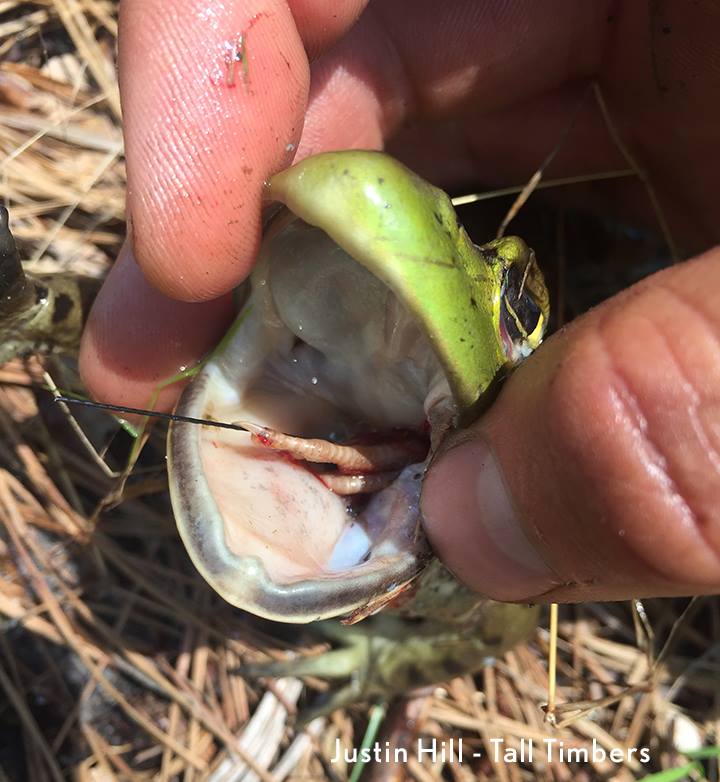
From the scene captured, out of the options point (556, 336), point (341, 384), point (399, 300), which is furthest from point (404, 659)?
point (399, 300)

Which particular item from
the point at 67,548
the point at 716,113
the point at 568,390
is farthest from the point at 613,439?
the point at 67,548

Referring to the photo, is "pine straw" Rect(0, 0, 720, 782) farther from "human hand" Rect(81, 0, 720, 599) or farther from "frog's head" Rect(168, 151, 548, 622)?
"frog's head" Rect(168, 151, 548, 622)

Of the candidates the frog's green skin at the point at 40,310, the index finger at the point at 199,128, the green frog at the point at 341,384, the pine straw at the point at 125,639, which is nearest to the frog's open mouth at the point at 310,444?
the green frog at the point at 341,384

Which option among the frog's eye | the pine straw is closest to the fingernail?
the frog's eye

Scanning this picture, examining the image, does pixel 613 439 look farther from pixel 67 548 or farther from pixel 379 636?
pixel 67 548

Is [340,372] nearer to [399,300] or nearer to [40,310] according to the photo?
[399,300]

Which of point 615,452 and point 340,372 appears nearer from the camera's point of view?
point 615,452
